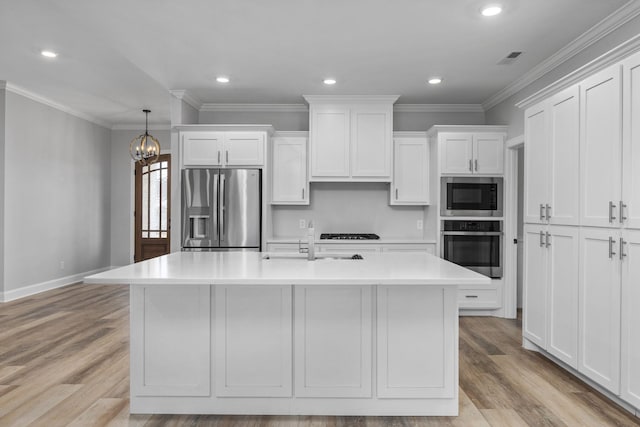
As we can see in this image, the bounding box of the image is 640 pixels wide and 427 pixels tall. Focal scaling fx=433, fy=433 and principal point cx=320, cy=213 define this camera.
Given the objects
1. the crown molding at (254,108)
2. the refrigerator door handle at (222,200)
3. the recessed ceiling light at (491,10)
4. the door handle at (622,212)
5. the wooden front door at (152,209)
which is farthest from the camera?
the wooden front door at (152,209)

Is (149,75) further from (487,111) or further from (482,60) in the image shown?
(487,111)

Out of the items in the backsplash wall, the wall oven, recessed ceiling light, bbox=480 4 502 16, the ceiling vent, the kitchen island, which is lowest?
the kitchen island

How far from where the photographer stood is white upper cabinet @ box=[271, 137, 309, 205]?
205 inches

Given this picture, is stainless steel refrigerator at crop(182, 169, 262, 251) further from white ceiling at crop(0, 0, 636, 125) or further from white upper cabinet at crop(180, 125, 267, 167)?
white ceiling at crop(0, 0, 636, 125)

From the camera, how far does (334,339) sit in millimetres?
2445

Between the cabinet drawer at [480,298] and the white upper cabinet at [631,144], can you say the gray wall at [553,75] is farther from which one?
the cabinet drawer at [480,298]

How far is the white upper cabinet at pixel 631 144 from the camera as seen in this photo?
236 cm

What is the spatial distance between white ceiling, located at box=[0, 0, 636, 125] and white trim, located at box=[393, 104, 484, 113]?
0.86ft

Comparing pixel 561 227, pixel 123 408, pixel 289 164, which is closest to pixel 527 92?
pixel 561 227

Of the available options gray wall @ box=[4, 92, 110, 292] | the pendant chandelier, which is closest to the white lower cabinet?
the pendant chandelier

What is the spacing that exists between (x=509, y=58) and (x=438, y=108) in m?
1.70

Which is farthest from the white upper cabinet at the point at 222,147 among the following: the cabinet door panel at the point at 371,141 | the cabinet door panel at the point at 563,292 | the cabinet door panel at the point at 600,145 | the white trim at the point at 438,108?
the cabinet door panel at the point at 600,145

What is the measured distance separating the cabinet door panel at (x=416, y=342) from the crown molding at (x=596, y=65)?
165cm

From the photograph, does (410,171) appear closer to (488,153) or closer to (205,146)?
(488,153)
